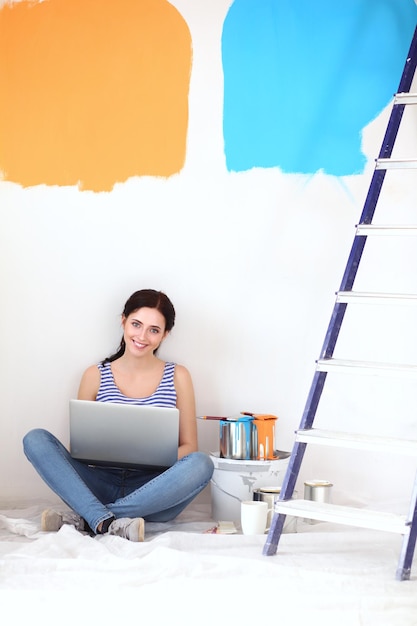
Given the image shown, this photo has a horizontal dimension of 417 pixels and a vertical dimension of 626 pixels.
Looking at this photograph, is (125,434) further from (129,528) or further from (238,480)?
(238,480)

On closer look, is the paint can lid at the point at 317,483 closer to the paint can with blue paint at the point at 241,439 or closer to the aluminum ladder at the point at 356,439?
the paint can with blue paint at the point at 241,439

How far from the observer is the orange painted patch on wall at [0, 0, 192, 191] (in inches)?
149

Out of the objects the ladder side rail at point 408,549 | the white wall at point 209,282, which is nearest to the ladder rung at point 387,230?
the white wall at point 209,282

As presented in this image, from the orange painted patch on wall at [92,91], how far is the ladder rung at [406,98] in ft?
3.29

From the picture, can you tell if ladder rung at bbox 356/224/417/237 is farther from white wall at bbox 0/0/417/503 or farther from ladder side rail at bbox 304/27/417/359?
white wall at bbox 0/0/417/503

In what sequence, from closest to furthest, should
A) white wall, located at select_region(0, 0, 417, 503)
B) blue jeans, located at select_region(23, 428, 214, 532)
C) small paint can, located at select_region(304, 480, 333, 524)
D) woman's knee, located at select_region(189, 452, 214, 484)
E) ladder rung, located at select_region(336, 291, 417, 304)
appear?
1. ladder rung, located at select_region(336, 291, 417, 304)
2. blue jeans, located at select_region(23, 428, 214, 532)
3. woman's knee, located at select_region(189, 452, 214, 484)
4. small paint can, located at select_region(304, 480, 333, 524)
5. white wall, located at select_region(0, 0, 417, 503)

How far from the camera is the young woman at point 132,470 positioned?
10.2 ft

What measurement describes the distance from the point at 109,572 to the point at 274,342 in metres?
1.49

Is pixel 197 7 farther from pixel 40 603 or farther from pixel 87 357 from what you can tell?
pixel 40 603

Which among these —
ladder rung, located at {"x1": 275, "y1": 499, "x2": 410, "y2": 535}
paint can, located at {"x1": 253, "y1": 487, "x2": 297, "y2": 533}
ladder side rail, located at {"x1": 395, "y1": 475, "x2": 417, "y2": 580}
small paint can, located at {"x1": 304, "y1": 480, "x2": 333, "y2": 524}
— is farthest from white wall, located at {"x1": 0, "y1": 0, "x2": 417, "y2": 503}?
ladder side rail, located at {"x1": 395, "y1": 475, "x2": 417, "y2": 580}

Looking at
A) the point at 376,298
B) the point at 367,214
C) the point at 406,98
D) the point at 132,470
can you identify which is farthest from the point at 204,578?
the point at 406,98

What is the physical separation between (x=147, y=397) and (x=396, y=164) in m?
1.40

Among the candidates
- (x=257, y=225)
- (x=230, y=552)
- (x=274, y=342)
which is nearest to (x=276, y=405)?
(x=274, y=342)

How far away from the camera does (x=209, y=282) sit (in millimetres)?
3797
